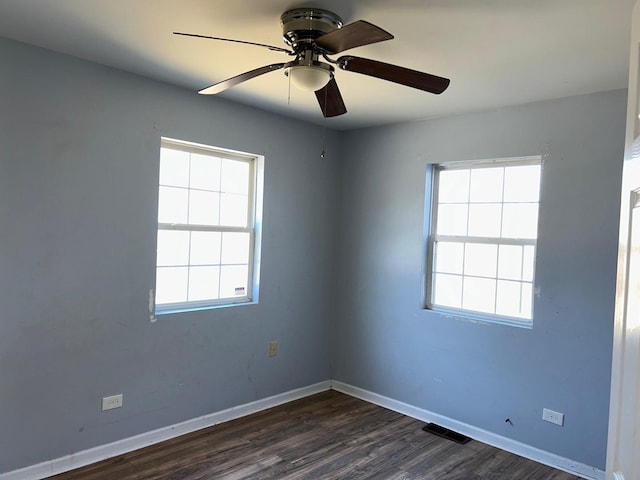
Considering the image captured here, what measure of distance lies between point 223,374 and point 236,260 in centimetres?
93

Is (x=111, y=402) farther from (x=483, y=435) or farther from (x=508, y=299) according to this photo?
(x=508, y=299)

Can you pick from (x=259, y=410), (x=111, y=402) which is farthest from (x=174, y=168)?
(x=259, y=410)

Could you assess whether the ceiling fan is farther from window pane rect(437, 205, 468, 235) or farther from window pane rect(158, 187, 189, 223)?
window pane rect(437, 205, 468, 235)

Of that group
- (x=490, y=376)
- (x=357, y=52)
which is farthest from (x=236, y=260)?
(x=490, y=376)

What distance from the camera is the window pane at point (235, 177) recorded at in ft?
11.7

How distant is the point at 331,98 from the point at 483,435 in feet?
9.04

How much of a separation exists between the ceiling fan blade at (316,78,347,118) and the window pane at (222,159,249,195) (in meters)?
1.34

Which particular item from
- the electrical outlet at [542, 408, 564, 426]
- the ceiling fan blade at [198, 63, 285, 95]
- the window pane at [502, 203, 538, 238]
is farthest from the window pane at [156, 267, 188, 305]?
the electrical outlet at [542, 408, 564, 426]

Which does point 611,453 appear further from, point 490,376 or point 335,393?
point 335,393

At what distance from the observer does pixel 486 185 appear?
349 centimetres

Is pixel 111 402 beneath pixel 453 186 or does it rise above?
beneath

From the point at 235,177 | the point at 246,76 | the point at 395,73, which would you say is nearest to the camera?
the point at 395,73

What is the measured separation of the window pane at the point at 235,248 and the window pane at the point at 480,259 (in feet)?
6.11

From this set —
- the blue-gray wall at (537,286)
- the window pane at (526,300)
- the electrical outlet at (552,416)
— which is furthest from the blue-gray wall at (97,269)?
the electrical outlet at (552,416)
